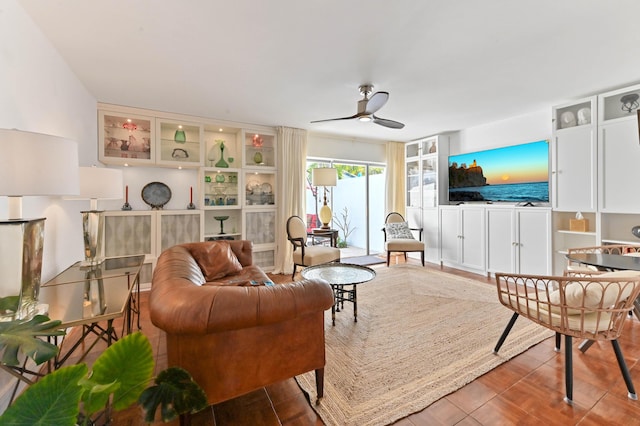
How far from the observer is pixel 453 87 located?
10.2 feet

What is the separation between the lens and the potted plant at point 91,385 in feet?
2.27

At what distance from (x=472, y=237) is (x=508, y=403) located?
11.1 feet

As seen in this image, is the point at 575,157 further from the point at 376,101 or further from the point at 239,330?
the point at 239,330

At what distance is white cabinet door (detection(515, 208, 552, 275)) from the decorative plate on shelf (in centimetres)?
517

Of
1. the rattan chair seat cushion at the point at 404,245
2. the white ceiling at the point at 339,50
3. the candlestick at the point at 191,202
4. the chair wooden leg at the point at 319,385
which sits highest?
the white ceiling at the point at 339,50

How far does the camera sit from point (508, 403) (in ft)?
5.32

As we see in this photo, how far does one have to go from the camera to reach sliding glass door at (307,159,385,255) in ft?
19.6

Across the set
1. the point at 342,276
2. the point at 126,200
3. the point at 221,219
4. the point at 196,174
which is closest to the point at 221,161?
the point at 196,174

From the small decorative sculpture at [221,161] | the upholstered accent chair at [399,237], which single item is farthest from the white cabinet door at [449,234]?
the small decorative sculpture at [221,161]

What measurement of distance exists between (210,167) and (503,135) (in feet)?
15.3

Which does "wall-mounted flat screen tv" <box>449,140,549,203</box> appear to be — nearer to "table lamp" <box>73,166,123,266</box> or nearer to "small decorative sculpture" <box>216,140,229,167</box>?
"small decorative sculpture" <box>216,140,229,167</box>

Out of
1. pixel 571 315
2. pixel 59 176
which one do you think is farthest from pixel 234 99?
pixel 571 315

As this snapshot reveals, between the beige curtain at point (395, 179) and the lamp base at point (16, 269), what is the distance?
5317mm

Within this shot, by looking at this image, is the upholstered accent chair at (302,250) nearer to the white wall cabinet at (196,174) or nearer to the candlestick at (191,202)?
the white wall cabinet at (196,174)
